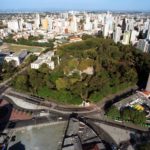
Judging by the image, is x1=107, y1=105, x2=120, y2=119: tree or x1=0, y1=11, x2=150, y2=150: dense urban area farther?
x1=107, y1=105, x2=120, y2=119: tree

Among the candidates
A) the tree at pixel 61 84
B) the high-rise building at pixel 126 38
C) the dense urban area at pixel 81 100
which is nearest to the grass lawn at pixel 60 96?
the dense urban area at pixel 81 100

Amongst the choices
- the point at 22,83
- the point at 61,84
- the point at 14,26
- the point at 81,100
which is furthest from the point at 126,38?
the point at 14,26

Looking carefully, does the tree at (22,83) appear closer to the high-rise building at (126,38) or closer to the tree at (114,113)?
the tree at (114,113)

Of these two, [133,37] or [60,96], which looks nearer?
[60,96]

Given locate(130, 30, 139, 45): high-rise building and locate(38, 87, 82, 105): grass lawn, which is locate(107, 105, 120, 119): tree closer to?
locate(38, 87, 82, 105): grass lawn

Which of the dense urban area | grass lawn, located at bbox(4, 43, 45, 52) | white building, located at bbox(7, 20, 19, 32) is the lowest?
grass lawn, located at bbox(4, 43, 45, 52)

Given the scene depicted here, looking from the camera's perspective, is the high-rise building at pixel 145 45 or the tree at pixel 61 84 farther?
the high-rise building at pixel 145 45

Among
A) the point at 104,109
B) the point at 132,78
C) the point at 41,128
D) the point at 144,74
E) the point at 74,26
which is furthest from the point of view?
the point at 74,26

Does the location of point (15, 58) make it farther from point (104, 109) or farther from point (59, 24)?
point (59, 24)

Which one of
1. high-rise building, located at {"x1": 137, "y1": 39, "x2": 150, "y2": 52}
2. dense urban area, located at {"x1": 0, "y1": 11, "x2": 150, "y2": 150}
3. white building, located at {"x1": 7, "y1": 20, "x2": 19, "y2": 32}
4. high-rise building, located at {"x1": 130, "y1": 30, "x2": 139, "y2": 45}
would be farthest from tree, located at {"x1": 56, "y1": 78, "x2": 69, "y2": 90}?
white building, located at {"x1": 7, "y1": 20, "x2": 19, "y2": 32}

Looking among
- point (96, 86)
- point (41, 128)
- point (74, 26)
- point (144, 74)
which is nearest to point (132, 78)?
point (144, 74)

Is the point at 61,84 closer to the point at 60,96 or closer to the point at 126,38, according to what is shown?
the point at 60,96
